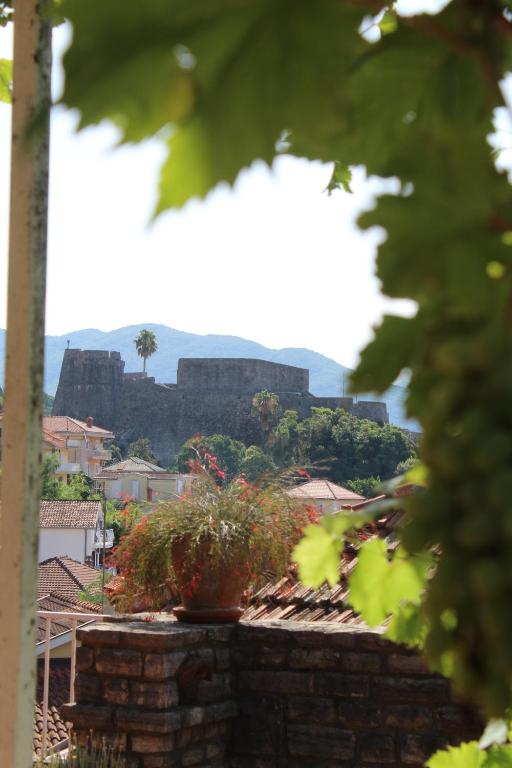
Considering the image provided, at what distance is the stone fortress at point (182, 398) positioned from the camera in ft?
162

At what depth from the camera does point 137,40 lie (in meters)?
0.29

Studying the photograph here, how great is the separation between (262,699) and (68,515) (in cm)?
3017

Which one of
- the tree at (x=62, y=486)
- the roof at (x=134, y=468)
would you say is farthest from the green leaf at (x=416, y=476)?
the roof at (x=134, y=468)

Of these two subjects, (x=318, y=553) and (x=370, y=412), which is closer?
(x=318, y=553)

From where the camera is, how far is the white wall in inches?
1305

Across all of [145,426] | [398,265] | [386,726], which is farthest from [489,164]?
[145,426]

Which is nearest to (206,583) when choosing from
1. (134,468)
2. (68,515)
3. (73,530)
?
(68,515)

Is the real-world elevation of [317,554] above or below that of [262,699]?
above

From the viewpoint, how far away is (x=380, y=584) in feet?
2.19

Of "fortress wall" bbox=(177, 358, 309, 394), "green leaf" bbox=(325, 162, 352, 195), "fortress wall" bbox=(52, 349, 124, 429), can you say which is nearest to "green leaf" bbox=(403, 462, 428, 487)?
"green leaf" bbox=(325, 162, 352, 195)

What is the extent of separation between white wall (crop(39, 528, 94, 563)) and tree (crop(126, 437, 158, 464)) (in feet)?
45.0

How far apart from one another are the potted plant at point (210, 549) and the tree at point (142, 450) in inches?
1729

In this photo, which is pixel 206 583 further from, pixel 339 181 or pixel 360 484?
pixel 360 484

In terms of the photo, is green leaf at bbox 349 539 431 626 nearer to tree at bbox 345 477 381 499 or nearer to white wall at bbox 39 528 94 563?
white wall at bbox 39 528 94 563
